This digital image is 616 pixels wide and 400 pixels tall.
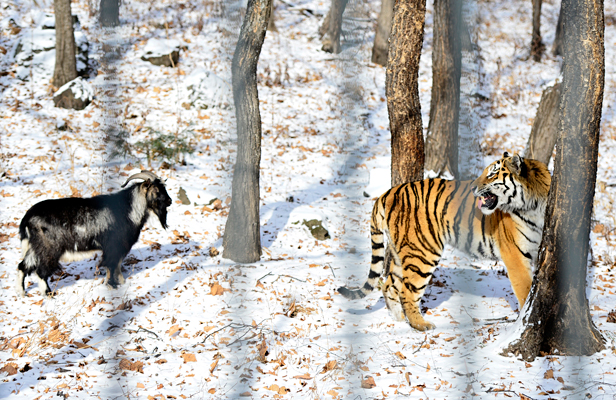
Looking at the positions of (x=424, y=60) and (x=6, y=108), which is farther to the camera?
(x=424, y=60)

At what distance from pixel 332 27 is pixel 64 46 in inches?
334

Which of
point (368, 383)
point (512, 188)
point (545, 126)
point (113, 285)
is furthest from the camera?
point (545, 126)

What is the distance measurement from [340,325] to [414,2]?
13.5 feet

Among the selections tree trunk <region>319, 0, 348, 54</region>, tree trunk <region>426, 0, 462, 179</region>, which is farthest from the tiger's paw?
tree trunk <region>319, 0, 348, 54</region>

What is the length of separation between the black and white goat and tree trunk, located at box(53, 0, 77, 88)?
25.1 ft

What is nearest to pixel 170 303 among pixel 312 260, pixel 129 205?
pixel 129 205

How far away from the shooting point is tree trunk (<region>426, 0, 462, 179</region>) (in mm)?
10766

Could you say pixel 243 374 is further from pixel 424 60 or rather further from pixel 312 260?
pixel 424 60

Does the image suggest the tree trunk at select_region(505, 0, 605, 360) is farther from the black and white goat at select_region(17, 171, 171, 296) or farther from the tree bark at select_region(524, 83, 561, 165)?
the tree bark at select_region(524, 83, 561, 165)

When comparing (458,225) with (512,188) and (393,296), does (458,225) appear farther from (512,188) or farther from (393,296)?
(393,296)

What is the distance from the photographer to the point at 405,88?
6684 millimetres

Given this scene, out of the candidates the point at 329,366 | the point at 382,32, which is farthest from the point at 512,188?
the point at 382,32

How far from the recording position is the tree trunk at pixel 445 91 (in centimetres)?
1077

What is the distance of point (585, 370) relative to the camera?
4.54 metres
